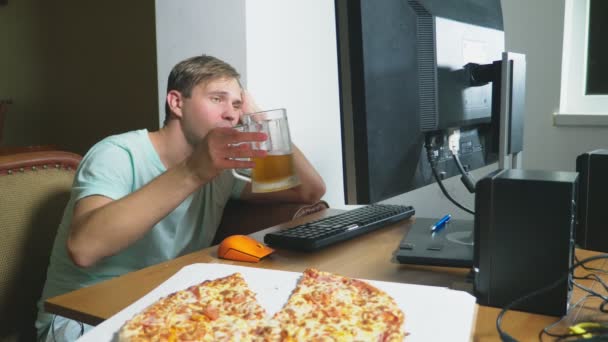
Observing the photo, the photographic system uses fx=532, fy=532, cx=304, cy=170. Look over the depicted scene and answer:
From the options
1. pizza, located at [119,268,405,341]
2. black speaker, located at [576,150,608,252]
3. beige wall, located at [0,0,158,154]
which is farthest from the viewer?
beige wall, located at [0,0,158,154]

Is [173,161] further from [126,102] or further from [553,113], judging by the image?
[126,102]

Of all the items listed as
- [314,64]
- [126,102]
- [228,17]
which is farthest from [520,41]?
[126,102]

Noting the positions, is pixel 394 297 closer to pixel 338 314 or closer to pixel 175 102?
pixel 338 314

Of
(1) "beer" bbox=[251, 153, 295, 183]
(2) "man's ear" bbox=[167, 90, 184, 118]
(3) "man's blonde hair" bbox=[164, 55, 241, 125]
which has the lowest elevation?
(1) "beer" bbox=[251, 153, 295, 183]

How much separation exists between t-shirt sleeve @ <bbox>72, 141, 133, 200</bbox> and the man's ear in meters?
0.20

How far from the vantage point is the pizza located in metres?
0.53

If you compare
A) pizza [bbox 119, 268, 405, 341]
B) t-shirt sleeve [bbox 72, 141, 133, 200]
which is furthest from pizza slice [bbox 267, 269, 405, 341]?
t-shirt sleeve [bbox 72, 141, 133, 200]

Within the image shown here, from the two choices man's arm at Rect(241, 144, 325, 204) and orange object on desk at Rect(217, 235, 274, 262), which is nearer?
orange object on desk at Rect(217, 235, 274, 262)

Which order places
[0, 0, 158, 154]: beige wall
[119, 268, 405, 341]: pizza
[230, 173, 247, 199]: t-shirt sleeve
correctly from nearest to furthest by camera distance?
[119, 268, 405, 341]: pizza, [230, 173, 247, 199]: t-shirt sleeve, [0, 0, 158, 154]: beige wall

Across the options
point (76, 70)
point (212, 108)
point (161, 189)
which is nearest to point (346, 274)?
point (161, 189)

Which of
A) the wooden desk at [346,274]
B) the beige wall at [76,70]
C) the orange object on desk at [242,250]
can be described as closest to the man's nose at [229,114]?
the wooden desk at [346,274]

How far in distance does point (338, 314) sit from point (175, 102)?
0.91 meters

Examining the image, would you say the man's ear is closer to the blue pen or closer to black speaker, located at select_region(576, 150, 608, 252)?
the blue pen

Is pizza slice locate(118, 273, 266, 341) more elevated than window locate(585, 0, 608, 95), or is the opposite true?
window locate(585, 0, 608, 95)
